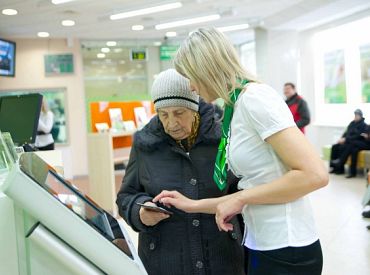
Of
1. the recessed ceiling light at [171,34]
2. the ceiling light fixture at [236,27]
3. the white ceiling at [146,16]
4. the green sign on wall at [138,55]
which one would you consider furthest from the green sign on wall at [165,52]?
the ceiling light fixture at [236,27]

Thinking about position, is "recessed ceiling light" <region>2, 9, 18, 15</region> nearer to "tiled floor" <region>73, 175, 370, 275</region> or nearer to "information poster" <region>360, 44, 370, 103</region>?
"tiled floor" <region>73, 175, 370, 275</region>

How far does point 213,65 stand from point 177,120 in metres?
0.35

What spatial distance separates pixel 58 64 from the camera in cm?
908

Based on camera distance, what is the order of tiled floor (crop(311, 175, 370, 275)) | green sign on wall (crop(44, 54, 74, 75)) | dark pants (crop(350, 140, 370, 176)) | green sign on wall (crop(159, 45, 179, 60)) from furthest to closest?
1. green sign on wall (crop(159, 45, 179, 60))
2. green sign on wall (crop(44, 54, 74, 75))
3. dark pants (crop(350, 140, 370, 176))
4. tiled floor (crop(311, 175, 370, 275))

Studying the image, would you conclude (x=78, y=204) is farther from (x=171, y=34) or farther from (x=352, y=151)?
(x=171, y=34)

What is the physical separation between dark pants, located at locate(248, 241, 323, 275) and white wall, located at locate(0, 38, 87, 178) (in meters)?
8.17

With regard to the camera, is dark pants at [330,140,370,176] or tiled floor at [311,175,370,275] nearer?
tiled floor at [311,175,370,275]

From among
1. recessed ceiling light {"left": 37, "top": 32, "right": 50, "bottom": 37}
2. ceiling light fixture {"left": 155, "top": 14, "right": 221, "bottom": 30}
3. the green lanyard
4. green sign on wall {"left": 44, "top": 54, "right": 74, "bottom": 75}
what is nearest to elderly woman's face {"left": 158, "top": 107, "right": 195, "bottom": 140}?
the green lanyard

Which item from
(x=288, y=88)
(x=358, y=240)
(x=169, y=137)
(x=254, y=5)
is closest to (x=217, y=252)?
(x=169, y=137)

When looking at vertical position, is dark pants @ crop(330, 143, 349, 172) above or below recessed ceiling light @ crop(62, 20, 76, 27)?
below

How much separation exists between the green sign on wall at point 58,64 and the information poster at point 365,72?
6318 millimetres

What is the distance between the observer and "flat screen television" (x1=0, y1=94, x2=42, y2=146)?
2.40m

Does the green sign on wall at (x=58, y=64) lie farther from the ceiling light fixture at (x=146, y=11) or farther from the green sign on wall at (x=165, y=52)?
the ceiling light fixture at (x=146, y=11)

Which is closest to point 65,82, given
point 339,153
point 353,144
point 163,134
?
point 339,153
